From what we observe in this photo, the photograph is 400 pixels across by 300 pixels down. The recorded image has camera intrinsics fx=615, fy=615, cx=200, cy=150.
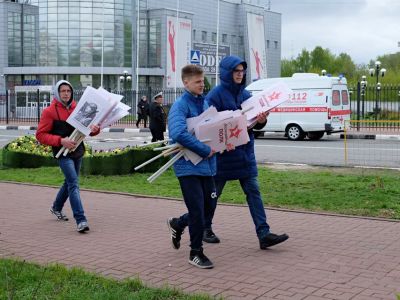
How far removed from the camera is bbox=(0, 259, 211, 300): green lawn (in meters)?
4.56

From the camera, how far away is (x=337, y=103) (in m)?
23.4

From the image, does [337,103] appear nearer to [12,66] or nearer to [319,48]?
[12,66]

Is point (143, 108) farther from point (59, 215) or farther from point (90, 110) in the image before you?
point (90, 110)

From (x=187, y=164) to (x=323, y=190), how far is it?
4669 millimetres

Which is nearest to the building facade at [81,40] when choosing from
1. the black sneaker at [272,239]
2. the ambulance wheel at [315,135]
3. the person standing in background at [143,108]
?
the person standing in background at [143,108]

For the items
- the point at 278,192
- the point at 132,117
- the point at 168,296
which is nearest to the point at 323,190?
the point at 278,192

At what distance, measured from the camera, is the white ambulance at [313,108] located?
2300cm

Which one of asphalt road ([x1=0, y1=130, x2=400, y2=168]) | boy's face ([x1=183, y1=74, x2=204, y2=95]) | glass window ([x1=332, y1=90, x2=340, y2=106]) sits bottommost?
asphalt road ([x1=0, y1=130, x2=400, y2=168])

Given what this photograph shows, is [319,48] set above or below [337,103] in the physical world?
above

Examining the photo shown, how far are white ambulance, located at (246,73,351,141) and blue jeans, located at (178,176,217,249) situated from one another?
17.1 meters

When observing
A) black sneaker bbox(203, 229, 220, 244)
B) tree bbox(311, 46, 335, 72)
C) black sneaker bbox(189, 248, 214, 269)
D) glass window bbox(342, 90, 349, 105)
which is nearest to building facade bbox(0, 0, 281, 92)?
tree bbox(311, 46, 335, 72)

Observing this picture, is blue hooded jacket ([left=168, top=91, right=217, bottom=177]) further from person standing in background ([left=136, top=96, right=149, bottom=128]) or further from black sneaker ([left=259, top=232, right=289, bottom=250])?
person standing in background ([left=136, top=96, right=149, bottom=128])

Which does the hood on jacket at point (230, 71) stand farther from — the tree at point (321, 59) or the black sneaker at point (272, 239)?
the tree at point (321, 59)

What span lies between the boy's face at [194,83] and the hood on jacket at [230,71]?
1.59ft
